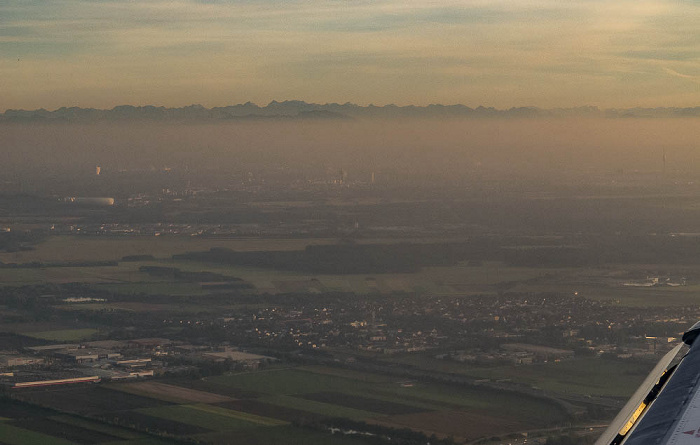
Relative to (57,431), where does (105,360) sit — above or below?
below

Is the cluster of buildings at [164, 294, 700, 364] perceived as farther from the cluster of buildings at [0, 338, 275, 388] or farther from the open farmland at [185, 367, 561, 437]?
the open farmland at [185, 367, 561, 437]

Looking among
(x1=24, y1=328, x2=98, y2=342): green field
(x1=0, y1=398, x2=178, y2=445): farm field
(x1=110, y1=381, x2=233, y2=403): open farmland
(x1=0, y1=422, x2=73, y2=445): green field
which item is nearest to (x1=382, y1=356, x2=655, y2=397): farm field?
(x1=110, y1=381, x2=233, y2=403): open farmland

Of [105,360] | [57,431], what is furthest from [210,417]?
[105,360]

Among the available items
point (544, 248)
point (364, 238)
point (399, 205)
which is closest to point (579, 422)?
point (544, 248)

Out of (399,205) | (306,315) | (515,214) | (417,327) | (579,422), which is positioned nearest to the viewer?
(579,422)

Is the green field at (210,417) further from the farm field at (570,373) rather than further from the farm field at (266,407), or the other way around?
the farm field at (570,373)

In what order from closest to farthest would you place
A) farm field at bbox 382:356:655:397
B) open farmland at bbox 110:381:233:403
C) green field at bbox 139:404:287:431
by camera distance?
green field at bbox 139:404:287:431
open farmland at bbox 110:381:233:403
farm field at bbox 382:356:655:397

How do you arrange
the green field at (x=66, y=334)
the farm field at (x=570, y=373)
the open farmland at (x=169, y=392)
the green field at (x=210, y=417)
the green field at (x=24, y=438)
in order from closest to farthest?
the green field at (x=24, y=438)
the green field at (x=210, y=417)
the open farmland at (x=169, y=392)
the farm field at (x=570, y=373)
the green field at (x=66, y=334)

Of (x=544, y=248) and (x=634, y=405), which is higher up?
(x=634, y=405)

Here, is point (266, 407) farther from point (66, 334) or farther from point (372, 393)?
point (66, 334)

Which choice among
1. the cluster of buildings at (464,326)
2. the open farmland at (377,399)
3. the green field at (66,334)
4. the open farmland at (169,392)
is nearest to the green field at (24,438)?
the open farmland at (169,392)

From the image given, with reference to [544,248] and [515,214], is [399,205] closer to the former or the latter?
[515,214]
